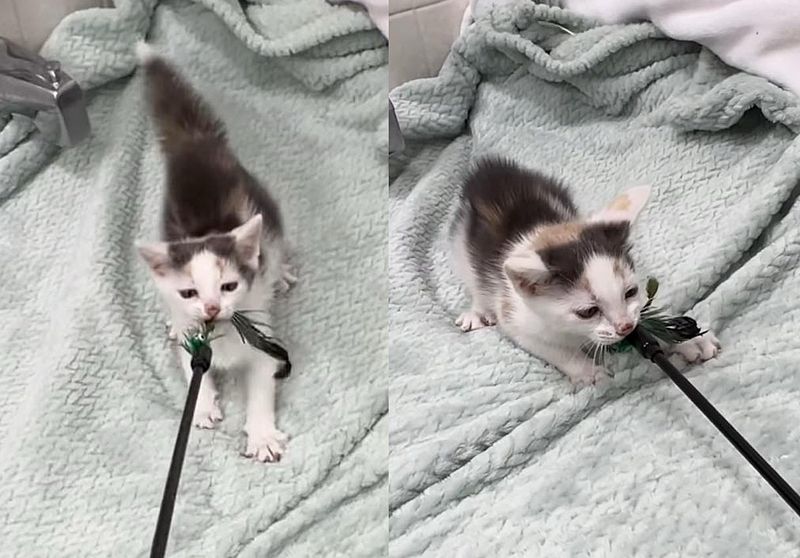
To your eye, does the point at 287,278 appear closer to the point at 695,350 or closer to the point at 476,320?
the point at 476,320

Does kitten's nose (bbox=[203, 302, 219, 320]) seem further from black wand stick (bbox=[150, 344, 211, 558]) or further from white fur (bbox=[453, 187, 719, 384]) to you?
white fur (bbox=[453, 187, 719, 384])

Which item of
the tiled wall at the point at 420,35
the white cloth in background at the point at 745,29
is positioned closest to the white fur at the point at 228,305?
the tiled wall at the point at 420,35

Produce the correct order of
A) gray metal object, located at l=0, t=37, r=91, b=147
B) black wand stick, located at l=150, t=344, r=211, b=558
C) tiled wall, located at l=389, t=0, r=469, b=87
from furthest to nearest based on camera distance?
tiled wall, located at l=389, t=0, r=469, b=87, gray metal object, located at l=0, t=37, r=91, b=147, black wand stick, located at l=150, t=344, r=211, b=558

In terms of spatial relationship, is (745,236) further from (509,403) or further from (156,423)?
(156,423)

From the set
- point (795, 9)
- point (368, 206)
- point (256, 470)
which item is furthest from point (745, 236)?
point (256, 470)

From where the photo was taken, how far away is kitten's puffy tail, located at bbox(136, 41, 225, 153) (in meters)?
0.78

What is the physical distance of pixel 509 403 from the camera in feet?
2.81

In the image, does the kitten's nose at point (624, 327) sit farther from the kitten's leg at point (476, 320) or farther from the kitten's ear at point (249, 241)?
the kitten's ear at point (249, 241)

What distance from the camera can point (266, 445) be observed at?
0.67 m

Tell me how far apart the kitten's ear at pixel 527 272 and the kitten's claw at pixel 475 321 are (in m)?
0.11

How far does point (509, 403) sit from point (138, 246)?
1.15ft

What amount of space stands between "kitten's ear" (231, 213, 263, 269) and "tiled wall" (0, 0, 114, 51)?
434 millimetres

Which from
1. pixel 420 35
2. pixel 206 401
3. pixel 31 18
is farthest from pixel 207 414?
pixel 420 35

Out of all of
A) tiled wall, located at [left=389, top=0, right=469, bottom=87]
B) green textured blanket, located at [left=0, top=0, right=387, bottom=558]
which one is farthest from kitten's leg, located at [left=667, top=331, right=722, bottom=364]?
tiled wall, located at [left=389, top=0, right=469, bottom=87]
